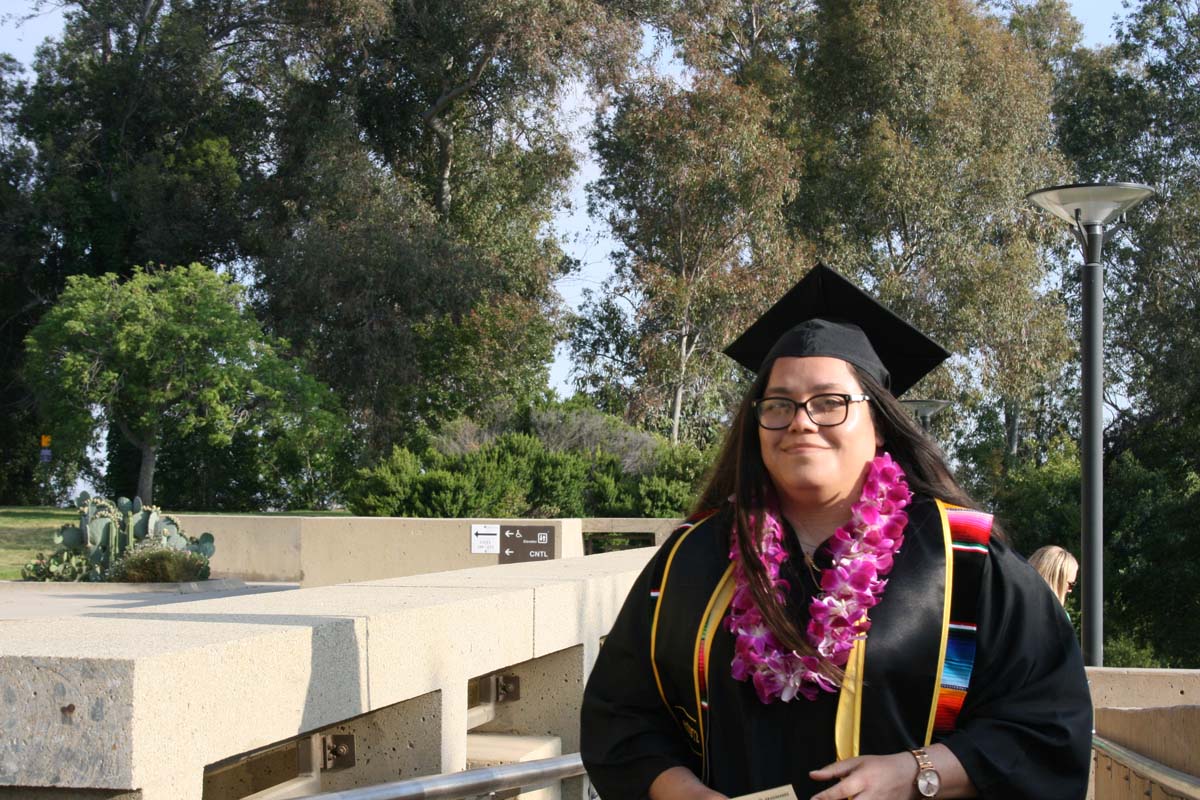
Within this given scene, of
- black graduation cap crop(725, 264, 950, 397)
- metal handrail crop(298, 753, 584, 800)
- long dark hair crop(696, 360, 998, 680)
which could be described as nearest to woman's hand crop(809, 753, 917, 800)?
long dark hair crop(696, 360, 998, 680)

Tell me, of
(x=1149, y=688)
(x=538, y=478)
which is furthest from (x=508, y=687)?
(x=538, y=478)

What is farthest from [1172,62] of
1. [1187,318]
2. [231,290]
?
[231,290]

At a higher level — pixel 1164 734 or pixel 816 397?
pixel 816 397

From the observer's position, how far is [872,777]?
216 cm

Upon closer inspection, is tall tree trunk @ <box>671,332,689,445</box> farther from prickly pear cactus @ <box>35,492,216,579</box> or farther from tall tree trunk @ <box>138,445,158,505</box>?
prickly pear cactus @ <box>35,492,216,579</box>

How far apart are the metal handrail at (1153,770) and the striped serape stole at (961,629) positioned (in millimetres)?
2043

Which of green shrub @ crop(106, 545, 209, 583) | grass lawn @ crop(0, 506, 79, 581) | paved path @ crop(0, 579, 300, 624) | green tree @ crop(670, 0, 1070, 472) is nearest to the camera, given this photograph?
paved path @ crop(0, 579, 300, 624)

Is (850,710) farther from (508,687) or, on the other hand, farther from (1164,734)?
(1164,734)

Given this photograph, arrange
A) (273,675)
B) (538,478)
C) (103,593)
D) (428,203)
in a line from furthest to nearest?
(428,203)
(538,478)
(103,593)
(273,675)

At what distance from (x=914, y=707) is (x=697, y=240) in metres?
31.1

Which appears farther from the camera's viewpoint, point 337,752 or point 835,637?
point 337,752

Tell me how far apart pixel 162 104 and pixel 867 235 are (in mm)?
19626

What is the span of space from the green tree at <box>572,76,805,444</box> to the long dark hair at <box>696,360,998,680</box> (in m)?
28.6

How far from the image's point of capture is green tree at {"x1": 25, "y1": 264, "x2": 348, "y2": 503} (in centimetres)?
3012
